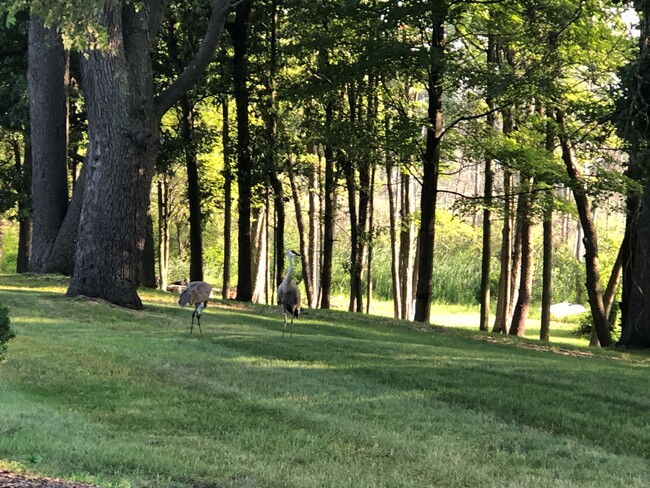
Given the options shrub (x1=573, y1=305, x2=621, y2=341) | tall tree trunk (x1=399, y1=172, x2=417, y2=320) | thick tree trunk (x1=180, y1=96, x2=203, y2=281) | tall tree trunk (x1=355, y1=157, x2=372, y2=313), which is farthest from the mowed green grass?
shrub (x1=573, y1=305, x2=621, y2=341)

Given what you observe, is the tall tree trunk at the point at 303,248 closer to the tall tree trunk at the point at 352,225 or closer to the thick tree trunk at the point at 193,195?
the tall tree trunk at the point at 352,225

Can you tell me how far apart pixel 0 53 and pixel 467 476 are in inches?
936

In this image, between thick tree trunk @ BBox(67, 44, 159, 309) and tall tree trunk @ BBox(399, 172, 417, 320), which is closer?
thick tree trunk @ BBox(67, 44, 159, 309)

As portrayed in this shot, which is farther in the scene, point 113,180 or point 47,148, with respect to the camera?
point 47,148

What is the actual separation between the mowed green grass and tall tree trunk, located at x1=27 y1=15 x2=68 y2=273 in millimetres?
7982

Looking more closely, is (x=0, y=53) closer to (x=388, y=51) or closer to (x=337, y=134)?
(x=337, y=134)

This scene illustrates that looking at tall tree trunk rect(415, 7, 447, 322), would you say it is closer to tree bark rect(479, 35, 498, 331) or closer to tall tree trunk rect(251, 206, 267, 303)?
tree bark rect(479, 35, 498, 331)

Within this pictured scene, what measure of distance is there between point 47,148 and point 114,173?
7.58 meters

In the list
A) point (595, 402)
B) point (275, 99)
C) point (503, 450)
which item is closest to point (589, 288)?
point (275, 99)

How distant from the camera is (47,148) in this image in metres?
21.7

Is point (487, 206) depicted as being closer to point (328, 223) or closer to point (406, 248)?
point (328, 223)

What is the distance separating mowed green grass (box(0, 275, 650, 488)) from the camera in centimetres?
582

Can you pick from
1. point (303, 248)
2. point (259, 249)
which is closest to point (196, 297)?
point (303, 248)

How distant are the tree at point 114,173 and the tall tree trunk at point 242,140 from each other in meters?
7.43
